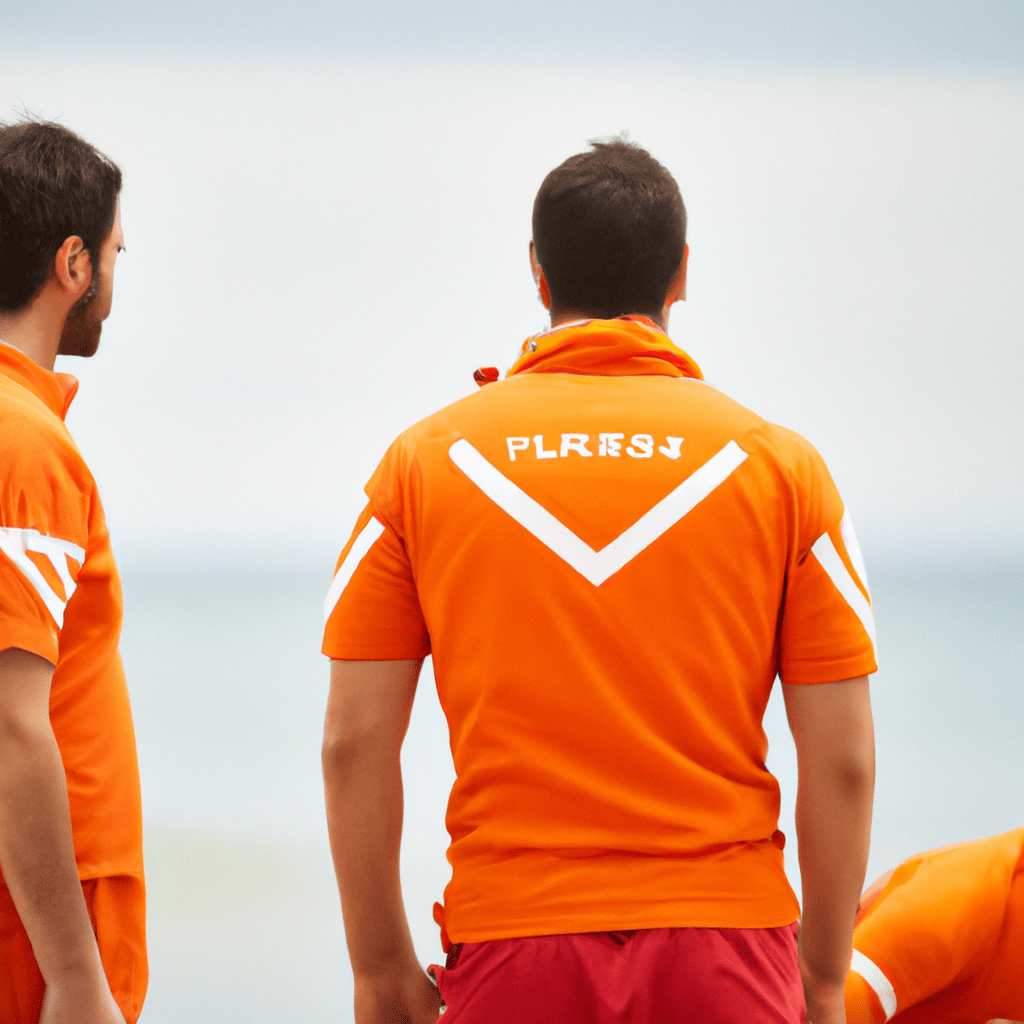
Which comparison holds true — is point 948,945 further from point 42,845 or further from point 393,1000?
point 42,845

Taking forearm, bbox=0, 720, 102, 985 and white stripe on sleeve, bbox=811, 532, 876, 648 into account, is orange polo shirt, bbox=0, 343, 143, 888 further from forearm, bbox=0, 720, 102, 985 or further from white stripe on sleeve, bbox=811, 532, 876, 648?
white stripe on sleeve, bbox=811, 532, 876, 648

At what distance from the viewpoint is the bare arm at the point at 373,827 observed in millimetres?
907

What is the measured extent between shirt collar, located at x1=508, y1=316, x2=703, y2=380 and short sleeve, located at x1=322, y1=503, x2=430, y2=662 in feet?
0.62

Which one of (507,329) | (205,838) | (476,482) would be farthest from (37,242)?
(507,329)

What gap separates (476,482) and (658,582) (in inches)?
6.1

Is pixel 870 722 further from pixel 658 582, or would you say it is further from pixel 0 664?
→ pixel 0 664

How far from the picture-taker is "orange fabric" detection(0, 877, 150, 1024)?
3.13ft

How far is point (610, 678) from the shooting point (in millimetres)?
839

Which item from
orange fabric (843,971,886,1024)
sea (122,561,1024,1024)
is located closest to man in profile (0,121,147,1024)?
orange fabric (843,971,886,1024)

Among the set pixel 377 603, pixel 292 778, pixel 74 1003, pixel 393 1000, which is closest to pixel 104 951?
pixel 74 1003

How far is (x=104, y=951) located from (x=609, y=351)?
68 centimetres

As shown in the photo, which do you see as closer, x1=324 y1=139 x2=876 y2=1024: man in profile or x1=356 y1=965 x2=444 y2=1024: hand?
x1=324 y1=139 x2=876 y2=1024: man in profile

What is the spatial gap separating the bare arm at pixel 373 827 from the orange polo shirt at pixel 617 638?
0.06 m

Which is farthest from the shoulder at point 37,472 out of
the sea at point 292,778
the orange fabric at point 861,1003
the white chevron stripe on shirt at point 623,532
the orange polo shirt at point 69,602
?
the sea at point 292,778
